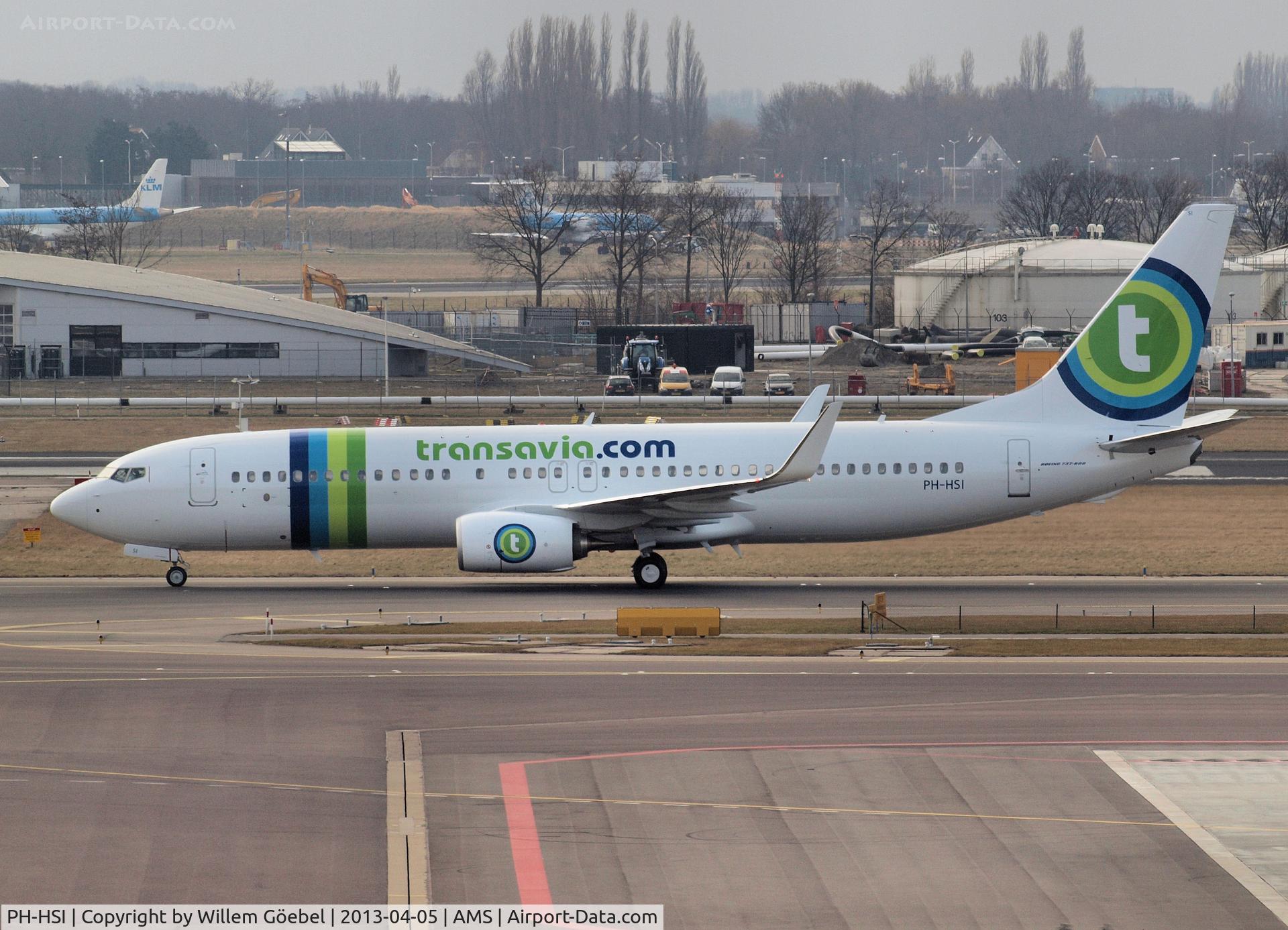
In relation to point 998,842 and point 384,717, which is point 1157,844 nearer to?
point 998,842

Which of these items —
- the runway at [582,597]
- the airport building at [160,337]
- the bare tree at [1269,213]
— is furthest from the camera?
the bare tree at [1269,213]

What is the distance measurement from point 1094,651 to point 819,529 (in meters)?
10.9

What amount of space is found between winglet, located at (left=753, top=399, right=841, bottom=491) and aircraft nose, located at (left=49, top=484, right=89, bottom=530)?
17755mm

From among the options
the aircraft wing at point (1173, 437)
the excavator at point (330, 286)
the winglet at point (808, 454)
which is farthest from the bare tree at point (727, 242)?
the winglet at point (808, 454)

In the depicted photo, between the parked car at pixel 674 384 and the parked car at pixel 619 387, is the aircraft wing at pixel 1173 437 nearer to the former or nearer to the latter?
the parked car at pixel 619 387

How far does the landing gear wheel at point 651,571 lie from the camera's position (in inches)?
1663

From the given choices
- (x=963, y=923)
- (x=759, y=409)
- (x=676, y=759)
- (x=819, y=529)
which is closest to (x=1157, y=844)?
(x=963, y=923)

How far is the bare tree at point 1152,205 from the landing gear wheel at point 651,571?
464 feet

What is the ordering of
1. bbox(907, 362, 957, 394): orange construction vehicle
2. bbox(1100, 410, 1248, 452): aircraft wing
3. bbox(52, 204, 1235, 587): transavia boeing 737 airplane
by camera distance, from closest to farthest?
bbox(1100, 410, 1248, 452): aircraft wing → bbox(52, 204, 1235, 587): transavia boeing 737 airplane → bbox(907, 362, 957, 394): orange construction vehicle

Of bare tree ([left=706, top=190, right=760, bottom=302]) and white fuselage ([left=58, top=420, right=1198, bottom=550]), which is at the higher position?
bare tree ([left=706, top=190, right=760, bottom=302])

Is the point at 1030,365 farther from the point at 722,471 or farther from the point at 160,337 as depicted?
the point at 160,337

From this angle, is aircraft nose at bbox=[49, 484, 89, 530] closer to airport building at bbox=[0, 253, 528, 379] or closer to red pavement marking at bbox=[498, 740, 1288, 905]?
red pavement marking at bbox=[498, 740, 1288, 905]

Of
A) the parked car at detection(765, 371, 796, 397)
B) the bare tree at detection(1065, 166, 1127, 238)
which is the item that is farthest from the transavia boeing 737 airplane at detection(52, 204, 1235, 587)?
the bare tree at detection(1065, 166, 1127, 238)

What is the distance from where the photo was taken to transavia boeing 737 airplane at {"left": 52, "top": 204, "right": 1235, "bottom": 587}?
42094 mm
